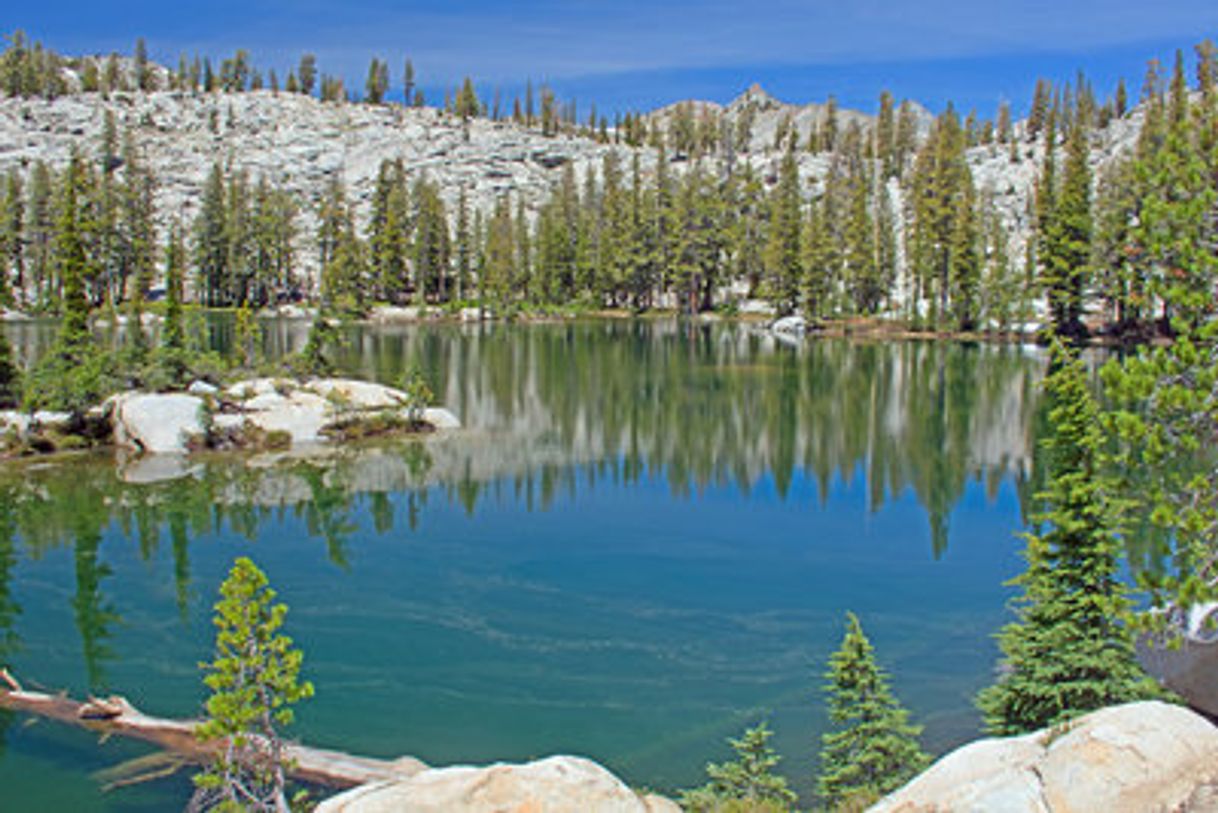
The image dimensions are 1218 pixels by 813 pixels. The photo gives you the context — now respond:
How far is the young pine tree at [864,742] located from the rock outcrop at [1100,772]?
121 inches

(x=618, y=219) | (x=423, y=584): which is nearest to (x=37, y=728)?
(x=423, y=584)

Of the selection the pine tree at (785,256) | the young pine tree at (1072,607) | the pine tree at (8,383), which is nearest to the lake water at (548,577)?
the young pine tree at (1072,607)

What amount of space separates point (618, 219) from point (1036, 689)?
382 feet

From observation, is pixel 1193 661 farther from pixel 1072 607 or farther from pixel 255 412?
pixel 255 412

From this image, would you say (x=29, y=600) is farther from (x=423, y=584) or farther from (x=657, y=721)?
(x=657, y=721)

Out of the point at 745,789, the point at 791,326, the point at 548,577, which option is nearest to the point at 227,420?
the point at 548,577

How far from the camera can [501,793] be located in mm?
9109

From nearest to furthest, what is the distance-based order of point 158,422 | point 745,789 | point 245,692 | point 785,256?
1. point 245,692
2. point 745,789
3. point 158,422
4. point 785,256

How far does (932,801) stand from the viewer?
880cm

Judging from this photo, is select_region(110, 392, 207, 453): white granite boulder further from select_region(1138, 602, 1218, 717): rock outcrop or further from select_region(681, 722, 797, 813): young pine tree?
select_region(1138, 602, 1218, 717): rock outcrop

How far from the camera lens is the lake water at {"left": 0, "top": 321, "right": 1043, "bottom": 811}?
51.3 feet

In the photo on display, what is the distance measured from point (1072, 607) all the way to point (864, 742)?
313cm

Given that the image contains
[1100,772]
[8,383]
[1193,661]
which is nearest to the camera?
[1100,772]

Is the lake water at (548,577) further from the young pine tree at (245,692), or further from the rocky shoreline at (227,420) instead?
the young pine tree at (245,692)
